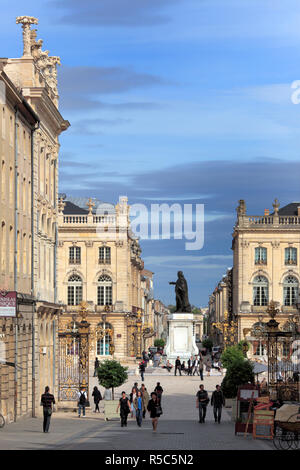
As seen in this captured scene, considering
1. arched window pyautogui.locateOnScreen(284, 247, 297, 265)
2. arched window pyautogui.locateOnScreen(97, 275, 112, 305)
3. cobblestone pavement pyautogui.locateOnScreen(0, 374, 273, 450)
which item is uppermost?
arched window pyautogui.locateOnScreen(284, 247, 297, 265)

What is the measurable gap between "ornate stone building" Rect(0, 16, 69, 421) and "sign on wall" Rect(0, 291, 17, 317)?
212cm

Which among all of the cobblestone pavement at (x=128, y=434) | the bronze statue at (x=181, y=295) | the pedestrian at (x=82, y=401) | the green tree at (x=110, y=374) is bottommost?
the cobblestone pavement at (x=128, y=434)

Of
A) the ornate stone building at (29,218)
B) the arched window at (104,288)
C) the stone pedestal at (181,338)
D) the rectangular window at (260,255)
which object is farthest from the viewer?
the rectangular window at (260,255)

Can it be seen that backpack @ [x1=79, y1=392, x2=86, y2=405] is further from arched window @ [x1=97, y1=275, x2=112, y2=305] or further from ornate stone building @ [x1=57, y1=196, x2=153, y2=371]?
arched window @ [x1=97, y1=275, x2=112, y2=305]

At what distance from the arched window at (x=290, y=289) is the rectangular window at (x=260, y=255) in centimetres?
323

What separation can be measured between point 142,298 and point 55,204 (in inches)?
3958

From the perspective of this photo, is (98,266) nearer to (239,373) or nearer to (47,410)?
(239,373)

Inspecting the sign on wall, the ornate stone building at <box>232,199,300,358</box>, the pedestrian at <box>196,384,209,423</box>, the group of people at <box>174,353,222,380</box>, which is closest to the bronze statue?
the group of people at <box>174,353,222,380</box>

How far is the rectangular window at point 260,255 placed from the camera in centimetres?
11481

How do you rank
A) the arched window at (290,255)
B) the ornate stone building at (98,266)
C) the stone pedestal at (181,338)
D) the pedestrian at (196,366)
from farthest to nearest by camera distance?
the arched window at (290,255) → the ornate stone building at (98,266) → the stone pedestal at (181,338) → the pedestrian at (196,366)

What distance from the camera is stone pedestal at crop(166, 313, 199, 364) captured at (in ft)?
284

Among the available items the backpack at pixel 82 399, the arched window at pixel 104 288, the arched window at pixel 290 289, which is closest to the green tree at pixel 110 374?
the backpack at pixel 82 399

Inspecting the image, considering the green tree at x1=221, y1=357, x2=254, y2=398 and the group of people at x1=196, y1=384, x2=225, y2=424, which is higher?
the green tree at x1=221, y1=357, x2=254, y2=398

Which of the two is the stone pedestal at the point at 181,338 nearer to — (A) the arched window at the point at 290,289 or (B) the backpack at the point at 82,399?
(A) the arched window at the point at 290,289
